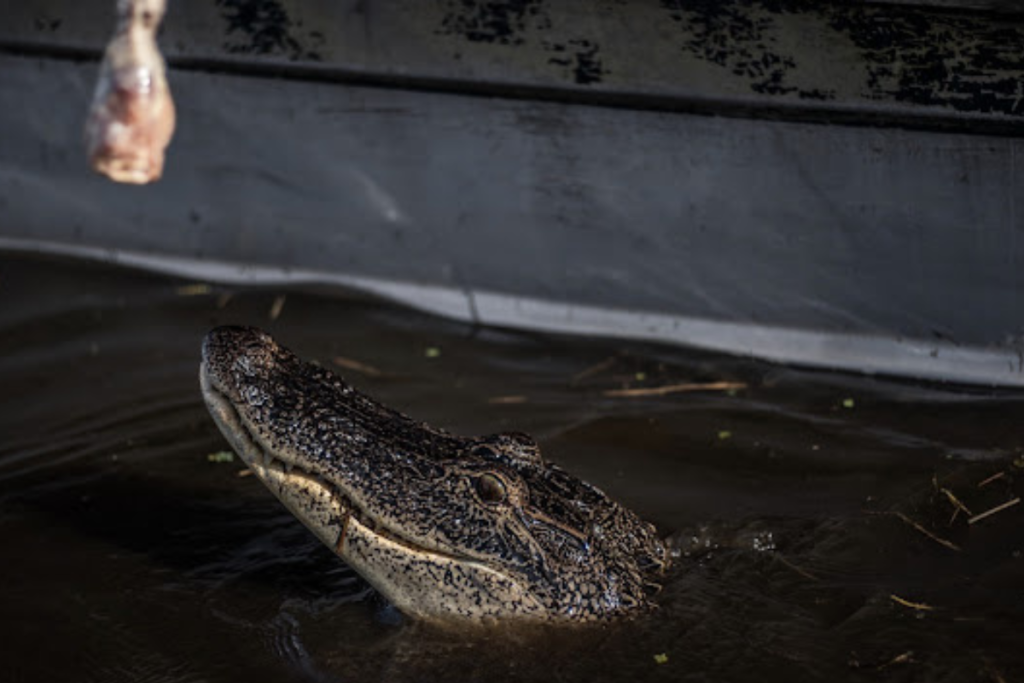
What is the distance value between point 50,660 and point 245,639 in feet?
1.58

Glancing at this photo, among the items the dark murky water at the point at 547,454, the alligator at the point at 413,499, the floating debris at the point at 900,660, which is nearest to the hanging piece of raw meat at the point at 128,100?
the alligator at the point at 413,499

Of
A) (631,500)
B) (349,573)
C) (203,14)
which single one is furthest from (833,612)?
(203,14)

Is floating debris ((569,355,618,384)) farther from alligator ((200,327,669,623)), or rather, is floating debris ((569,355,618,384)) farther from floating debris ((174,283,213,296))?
floating debris ((174,283,213,296))

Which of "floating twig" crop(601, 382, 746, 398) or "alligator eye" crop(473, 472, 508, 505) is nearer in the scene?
"alligator eye" crop(473, 472, 508, 505)

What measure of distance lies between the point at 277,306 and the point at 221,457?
1.05 metres

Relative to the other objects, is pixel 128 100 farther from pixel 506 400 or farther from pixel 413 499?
pixel 506 400

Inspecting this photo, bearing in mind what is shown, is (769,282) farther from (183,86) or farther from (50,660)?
(50,660)

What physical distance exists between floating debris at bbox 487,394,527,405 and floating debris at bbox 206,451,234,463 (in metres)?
0.92

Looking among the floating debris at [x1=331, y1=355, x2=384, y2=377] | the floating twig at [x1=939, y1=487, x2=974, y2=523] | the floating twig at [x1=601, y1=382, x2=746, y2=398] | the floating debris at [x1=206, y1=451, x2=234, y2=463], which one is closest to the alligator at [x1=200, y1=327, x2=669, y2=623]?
the floating debris at [x1=206, y1=451, x2=234, y2=463]

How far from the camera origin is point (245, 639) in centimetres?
345

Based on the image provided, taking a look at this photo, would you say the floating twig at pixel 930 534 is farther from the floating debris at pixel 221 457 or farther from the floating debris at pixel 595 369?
the floating debris at pixel 221 457

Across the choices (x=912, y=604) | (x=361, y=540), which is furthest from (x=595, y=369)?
(x=361, y=540)

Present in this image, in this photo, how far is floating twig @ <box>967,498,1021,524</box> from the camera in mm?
3895

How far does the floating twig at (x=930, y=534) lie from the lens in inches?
149
